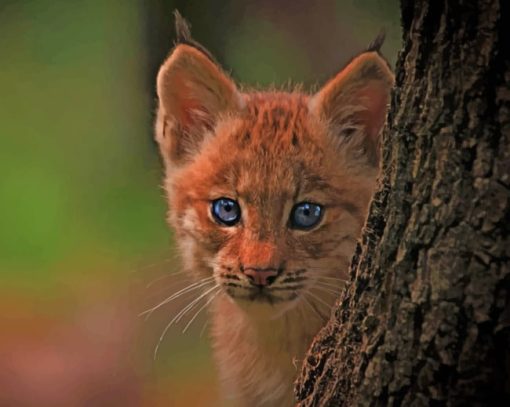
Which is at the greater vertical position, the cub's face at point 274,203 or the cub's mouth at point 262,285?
the cub's face at point 274,203

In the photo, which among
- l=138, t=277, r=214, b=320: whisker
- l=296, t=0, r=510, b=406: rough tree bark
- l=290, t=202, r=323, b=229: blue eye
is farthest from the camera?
l=138, t=277, r=214, b=320: whisker

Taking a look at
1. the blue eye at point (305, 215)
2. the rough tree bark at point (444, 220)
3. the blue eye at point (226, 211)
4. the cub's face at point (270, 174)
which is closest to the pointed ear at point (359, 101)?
the cub's face at point (270, 174)

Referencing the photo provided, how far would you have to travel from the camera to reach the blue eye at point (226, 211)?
75.1 inches

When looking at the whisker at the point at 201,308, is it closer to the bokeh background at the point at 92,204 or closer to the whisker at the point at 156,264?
the bokeh background at the point at 92,204

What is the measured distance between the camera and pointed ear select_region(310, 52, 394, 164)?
184 cm

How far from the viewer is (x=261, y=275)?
1784 millimetres

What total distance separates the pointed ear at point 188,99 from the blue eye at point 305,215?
12.1 inches

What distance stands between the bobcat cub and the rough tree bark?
1.71ft

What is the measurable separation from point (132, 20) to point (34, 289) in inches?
34.1

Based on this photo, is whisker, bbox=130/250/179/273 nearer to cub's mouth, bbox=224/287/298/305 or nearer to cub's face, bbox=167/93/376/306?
cub's face, bbox=167/93/376/306

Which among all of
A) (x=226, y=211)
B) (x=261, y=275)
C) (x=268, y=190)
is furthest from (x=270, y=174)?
(x=261, y=275)

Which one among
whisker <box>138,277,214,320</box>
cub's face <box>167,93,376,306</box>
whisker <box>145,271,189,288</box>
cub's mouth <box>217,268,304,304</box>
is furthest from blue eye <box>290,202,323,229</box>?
whisker <box>145,271,189,288</box>

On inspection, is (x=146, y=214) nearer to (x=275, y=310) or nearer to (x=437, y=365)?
(x=275, y=310)

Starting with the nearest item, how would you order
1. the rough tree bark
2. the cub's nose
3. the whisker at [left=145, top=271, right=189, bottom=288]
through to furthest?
the rough tree bark < the cub's nose < the whisker at [left=145, top=271, right=189, bottom=288]
